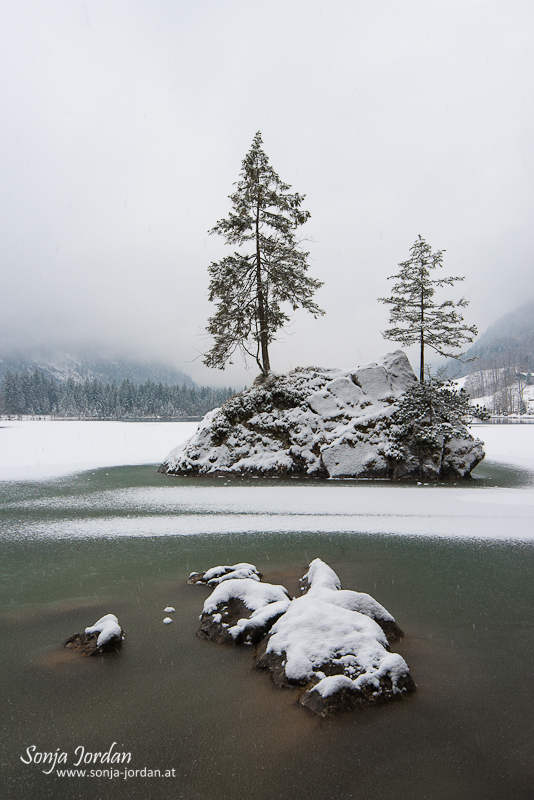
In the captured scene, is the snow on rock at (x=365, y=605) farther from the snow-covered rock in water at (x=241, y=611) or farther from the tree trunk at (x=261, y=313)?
the tree trunk at (x=261, y=313)

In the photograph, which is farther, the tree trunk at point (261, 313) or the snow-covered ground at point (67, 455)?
the tree trunk at point (261, 313)

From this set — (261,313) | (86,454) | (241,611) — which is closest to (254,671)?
(241,611)

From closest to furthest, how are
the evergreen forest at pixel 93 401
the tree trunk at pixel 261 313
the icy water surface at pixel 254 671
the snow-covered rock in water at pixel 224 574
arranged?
the icy water surface at pixel 254 671 → the snow-covered rock in water at pixel 224 574 → the tree trunk at pixel 261 313 → the evergreen forest at pixel 93 401

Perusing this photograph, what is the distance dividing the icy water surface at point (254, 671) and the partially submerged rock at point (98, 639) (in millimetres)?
137

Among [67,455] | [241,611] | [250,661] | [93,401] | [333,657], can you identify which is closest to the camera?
[333,657]

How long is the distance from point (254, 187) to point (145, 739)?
22654 millimetres

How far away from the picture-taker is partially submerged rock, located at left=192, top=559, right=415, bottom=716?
355 centimetres

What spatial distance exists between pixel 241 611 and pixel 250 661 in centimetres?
81

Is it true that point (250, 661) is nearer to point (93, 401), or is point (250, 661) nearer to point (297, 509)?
point (297, 509)

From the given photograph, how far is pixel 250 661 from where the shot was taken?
4.24 meters

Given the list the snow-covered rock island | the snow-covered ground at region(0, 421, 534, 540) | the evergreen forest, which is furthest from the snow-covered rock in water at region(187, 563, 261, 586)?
the evergreen forest

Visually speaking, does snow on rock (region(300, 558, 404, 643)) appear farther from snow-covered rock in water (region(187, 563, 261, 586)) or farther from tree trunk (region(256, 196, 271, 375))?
tree trunk (region(256, 196, 271, 375))

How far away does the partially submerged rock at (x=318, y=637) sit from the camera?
3.55m

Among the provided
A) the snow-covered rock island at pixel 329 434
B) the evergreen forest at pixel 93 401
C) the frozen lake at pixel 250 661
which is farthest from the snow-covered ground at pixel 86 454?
the evergreen forest at pixel 93 401
